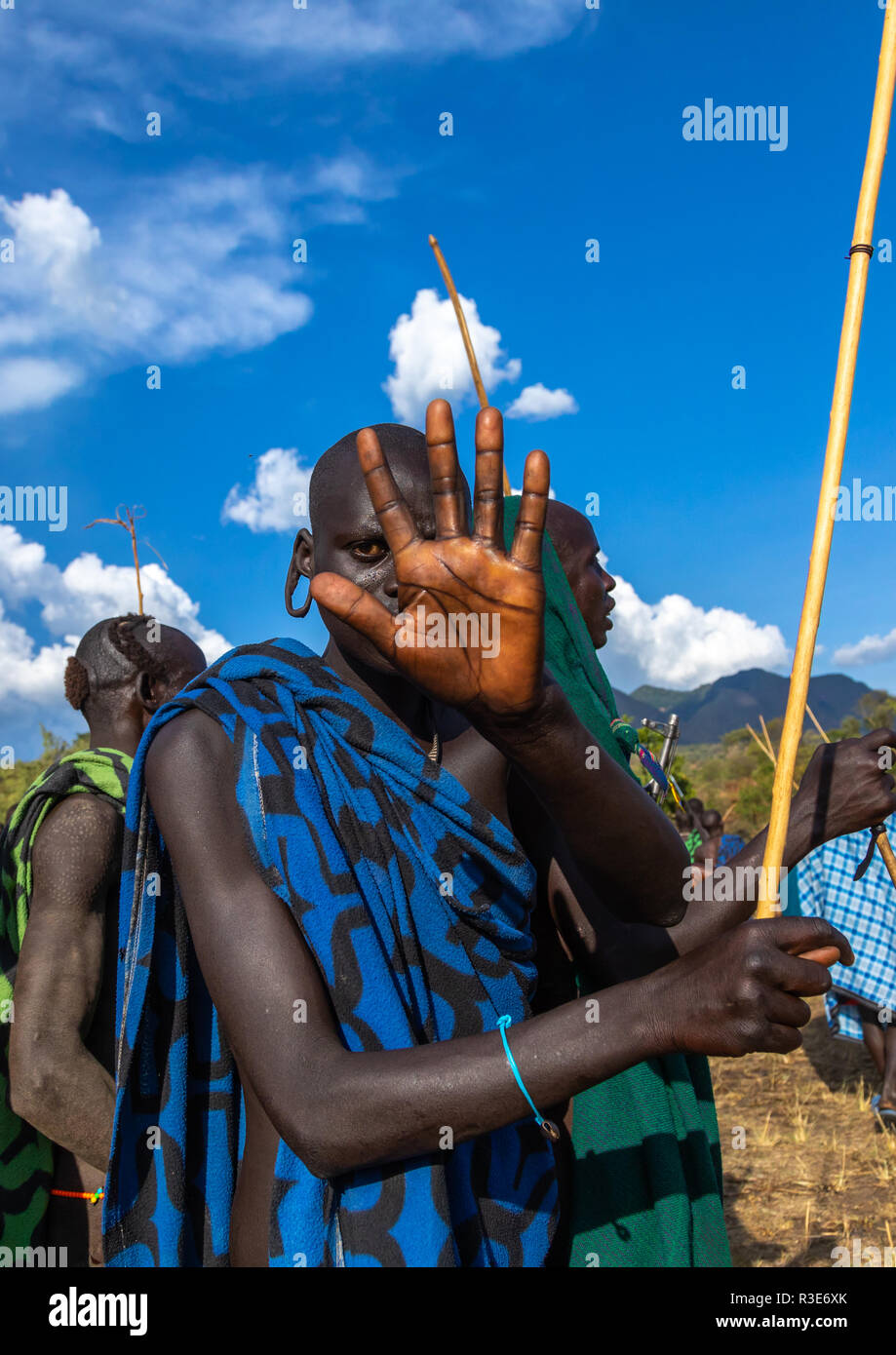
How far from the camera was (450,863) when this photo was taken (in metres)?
1.79

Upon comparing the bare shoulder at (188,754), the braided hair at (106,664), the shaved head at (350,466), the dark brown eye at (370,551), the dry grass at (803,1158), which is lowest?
the dry grass at (803,1158)

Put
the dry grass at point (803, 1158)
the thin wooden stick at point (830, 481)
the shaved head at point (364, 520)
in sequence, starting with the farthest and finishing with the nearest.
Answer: the dry grass at point (803, 1158) → the shaved head at point (364, 520) → the thin wooden stick at point (830, 481)

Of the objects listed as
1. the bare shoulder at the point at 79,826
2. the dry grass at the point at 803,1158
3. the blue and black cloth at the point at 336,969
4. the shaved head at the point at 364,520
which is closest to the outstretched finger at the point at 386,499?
the shaved head at the point at 364,520

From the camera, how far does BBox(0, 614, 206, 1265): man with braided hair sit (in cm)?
240

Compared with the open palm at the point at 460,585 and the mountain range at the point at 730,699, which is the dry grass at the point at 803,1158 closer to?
the open palm at the point at 460,585

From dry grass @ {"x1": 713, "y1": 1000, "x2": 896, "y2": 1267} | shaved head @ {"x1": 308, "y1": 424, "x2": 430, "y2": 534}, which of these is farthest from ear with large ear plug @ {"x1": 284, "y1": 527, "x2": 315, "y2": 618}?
dry grass @ {"x1": 713, "y1": 1000, "x2": 896, "y2": 1267}

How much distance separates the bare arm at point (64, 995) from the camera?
239 centimetres

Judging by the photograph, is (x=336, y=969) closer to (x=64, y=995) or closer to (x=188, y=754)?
(x=188, y=754)

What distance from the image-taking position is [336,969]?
1560mm

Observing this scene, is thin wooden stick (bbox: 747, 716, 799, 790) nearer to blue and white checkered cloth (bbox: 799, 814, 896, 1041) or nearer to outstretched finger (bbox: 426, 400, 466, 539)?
outstretched finger (bbox: 426, 400, 466, 539)

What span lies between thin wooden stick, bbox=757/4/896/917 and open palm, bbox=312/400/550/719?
40 cm

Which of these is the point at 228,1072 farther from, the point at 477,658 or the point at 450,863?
the point at 477,658
